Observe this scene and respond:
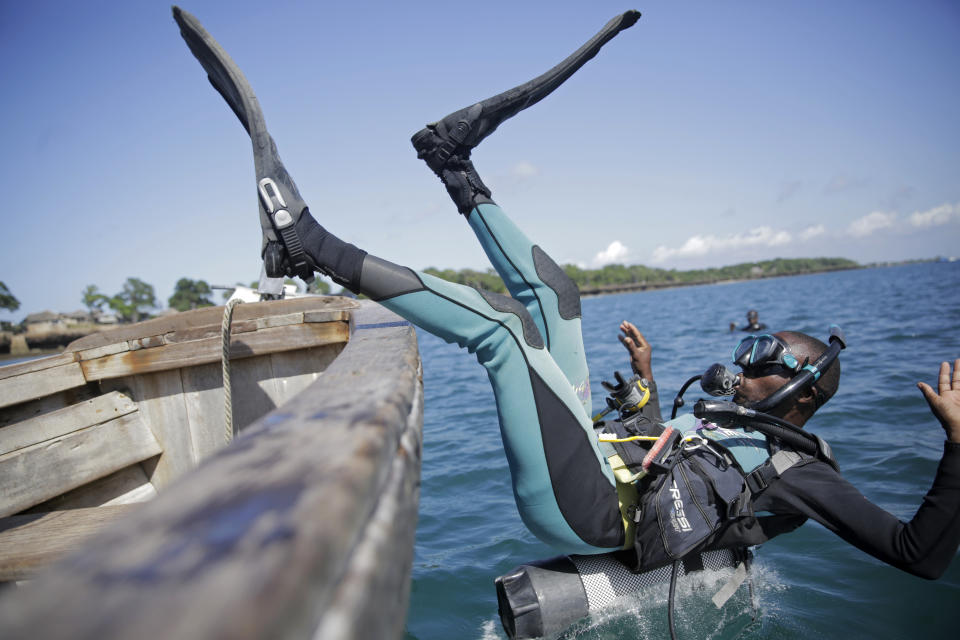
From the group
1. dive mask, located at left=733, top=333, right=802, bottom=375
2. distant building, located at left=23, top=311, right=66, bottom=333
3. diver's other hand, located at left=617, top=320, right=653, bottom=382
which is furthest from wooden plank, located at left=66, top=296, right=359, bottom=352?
distant building, located at left=23, top=311, right=66, bottom=333

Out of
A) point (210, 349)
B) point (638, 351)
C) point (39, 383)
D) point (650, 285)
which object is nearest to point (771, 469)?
point (638, 351)

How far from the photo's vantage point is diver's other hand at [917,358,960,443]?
1.99m

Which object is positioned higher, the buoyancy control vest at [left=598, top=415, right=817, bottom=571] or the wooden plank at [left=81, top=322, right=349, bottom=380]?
the wooden plank at [left=81, top=322, right=349, bottom=380]

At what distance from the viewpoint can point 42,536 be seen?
1642 mm

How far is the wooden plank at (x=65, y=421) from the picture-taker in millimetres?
2225

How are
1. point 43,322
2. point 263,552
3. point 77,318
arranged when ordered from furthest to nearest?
point 77,318 → point 43,322 → point 263,552

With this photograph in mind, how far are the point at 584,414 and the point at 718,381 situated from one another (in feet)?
2.82

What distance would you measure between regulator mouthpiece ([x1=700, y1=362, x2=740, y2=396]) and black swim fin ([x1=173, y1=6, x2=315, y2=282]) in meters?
1.95

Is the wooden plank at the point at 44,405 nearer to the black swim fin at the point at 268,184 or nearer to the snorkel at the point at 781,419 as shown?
the black swim fin at the point at 268,184

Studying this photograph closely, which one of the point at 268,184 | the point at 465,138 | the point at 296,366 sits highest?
the point at 465,138

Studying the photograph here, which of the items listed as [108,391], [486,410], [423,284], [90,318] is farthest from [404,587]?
[90,318]

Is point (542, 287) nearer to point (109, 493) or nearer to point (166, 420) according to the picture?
point (166, 420)

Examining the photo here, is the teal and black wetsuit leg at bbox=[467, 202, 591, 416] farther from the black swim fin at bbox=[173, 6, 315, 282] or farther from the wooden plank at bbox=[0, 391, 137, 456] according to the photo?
the wooden plank at bbox=[0, 391, 137, 456]

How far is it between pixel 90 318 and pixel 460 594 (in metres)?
84.6
